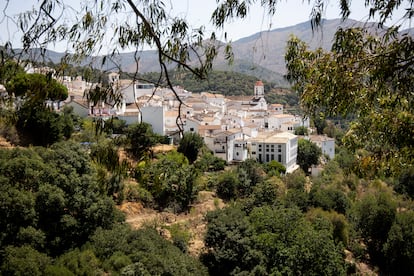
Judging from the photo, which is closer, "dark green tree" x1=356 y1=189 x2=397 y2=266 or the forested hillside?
the forested hillside

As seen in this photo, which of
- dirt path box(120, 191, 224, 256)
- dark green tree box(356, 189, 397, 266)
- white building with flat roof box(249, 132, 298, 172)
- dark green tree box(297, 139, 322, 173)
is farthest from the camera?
dark green tree box(297, 139, 322, 173)

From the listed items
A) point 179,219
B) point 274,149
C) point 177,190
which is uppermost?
point 274,149

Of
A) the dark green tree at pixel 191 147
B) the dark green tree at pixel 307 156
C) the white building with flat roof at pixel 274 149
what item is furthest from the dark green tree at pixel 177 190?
the dark green tree at pixel 307 156

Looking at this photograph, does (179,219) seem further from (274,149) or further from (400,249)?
(274,149)

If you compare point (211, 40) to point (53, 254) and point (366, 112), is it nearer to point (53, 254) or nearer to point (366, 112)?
point (366, 112)

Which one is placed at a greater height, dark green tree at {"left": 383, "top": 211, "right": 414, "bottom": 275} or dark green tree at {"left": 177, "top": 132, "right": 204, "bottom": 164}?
dark green tree at {"left": 177, "top": 132, "right": 204, "bottom": 164}

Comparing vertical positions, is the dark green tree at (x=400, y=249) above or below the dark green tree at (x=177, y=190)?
below

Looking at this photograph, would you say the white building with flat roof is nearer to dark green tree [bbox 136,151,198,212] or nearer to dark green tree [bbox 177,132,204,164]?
dark green tree [bbox 177,132,204,164]

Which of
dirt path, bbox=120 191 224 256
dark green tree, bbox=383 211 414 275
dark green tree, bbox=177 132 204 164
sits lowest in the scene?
dark green tree, bbox=383 211 414 275

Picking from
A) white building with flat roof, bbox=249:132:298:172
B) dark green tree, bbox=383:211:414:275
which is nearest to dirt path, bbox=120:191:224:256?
dark green tree, bbox=383:211:414:275

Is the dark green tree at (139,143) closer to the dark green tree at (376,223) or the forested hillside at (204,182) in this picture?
the forested hillside at (204,182)

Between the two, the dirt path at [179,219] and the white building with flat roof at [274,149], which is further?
the white building with flat roof at [274,149]

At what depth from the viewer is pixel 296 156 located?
27.0 metres

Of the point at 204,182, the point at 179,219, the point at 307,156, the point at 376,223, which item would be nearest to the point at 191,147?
the point at 204,182
